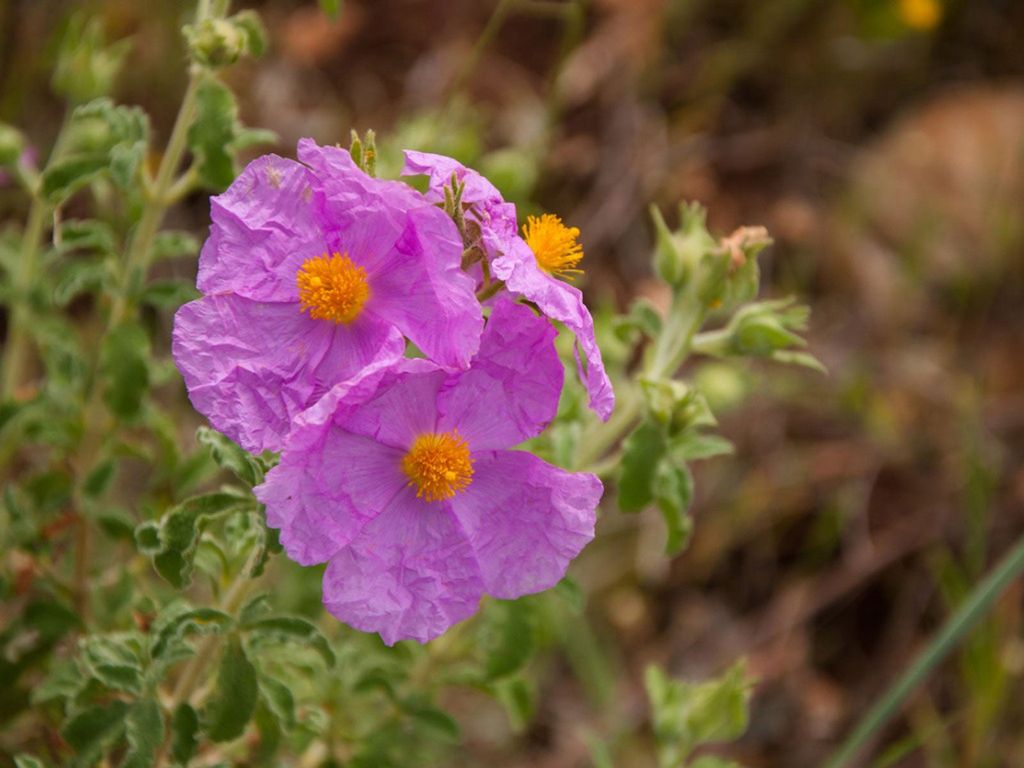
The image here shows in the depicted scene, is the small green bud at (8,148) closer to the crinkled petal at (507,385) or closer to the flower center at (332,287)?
the flower center at (332,287)

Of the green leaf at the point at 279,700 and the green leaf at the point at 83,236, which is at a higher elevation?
the green leaf at the point at 83,236

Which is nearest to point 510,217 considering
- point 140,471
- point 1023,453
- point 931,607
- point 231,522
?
point 231,522

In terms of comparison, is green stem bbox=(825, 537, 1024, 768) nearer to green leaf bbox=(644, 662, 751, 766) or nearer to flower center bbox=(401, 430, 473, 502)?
green leaf bbox=(644, 662, 751, 766)

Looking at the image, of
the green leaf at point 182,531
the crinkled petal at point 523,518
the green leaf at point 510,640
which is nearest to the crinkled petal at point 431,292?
the crinkled petal at point 523,518

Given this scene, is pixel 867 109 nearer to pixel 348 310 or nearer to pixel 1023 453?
pixel 1023 453

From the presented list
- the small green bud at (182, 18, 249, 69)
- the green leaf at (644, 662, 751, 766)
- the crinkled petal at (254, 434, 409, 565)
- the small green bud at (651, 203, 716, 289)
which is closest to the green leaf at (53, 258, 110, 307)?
the small green bud at (182, 18, 249, 69)

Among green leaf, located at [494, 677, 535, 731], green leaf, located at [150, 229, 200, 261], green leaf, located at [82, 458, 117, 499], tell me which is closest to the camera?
green leaf, located at [150, 229, 200, 261]

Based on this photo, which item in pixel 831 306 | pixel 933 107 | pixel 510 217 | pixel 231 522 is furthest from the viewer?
pixel 933 107
